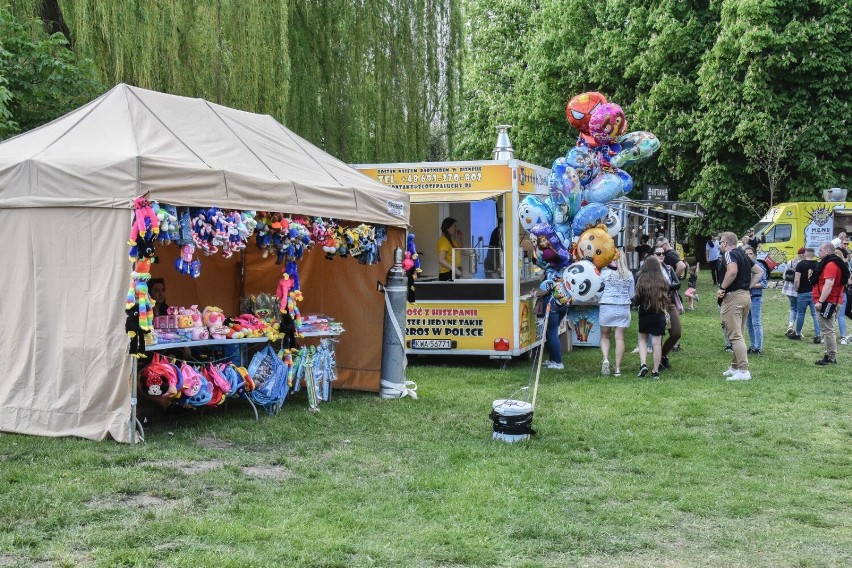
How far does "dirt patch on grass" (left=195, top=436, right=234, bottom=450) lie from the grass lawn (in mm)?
35

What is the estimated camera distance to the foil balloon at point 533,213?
11.9 metres

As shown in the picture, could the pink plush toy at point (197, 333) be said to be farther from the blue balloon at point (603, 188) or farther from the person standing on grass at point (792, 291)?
the person standing on grass at point (792, 291)

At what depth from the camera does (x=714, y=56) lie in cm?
2870

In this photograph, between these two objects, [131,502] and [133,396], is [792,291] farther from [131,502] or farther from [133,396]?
[131,502]

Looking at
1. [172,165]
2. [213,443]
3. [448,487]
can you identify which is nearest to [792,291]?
[448,487]

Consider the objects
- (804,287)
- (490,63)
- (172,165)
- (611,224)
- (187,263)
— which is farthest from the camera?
(490,63)

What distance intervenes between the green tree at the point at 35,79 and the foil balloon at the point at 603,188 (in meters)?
6.65

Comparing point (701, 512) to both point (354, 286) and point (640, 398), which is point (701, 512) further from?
point (354, 286)

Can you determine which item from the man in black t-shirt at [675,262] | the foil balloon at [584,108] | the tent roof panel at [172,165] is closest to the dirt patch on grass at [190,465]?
the tent roof panel at [172,165]

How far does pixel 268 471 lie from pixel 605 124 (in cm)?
695

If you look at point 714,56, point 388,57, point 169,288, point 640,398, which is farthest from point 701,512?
point 714,56

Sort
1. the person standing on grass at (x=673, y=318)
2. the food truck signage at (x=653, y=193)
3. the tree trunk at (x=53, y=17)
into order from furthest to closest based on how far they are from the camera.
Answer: the food truck signage at (x=653, y=193) → the tree trunk at (x=53, y=17) → the person standing on grass at (x=673, y=318)

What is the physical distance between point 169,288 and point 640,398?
5689 millimetres

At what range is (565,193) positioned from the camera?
471 inches
